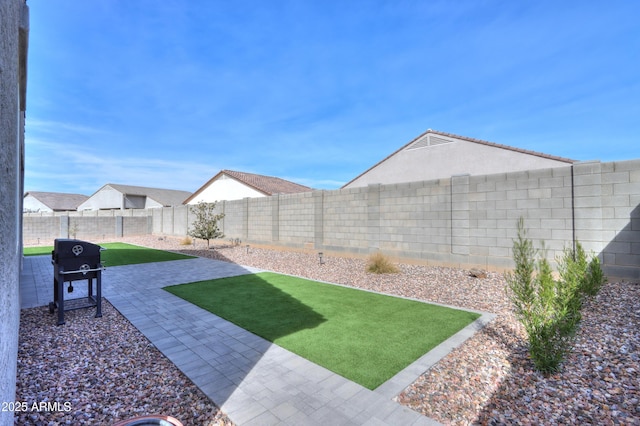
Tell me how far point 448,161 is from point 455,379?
16.9 m

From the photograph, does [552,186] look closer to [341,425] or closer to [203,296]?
[341,425]

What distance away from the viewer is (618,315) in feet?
15.4

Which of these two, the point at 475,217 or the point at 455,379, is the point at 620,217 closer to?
the point at 475,217

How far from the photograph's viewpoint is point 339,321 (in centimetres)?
529

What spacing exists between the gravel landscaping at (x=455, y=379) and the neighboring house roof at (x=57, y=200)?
2242 inches

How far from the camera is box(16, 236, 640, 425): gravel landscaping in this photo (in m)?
2.77

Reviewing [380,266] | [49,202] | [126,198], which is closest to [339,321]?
[380,266]

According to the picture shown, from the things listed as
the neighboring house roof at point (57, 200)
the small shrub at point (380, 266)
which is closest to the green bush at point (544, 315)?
the small shrub at point (380, 266)

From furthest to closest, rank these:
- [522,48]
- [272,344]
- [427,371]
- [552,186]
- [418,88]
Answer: [418,88] < [522,48] < [552,186] < [272,344] < [427,371]

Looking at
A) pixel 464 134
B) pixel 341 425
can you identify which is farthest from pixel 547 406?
pixel 464 134

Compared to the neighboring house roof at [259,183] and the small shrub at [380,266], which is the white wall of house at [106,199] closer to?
the neighboring house roof at [259,183]

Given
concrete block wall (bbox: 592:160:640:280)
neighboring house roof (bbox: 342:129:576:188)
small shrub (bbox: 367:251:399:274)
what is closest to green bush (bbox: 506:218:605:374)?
concrete block wall (bbox: 592:160:640:280)

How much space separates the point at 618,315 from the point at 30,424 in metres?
7.83

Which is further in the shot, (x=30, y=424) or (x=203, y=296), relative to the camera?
(x=203, y=296)
